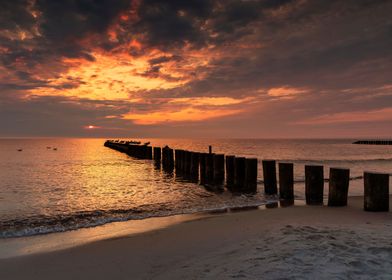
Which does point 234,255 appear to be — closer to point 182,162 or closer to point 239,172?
point 239,172

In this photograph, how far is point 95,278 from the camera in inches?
184

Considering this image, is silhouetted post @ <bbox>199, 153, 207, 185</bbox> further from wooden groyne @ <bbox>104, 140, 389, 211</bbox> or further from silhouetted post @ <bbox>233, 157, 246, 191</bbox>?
silhouetted post @ <bbox>233, 157, 246, 191</bbox>

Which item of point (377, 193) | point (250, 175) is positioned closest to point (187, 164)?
point (250, 175)

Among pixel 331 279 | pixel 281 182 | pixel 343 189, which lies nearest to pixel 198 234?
pixel 331 279

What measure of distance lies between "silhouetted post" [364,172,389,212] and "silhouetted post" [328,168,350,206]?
851 mm

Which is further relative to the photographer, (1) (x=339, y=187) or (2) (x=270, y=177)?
(2) (x=270, y=177)

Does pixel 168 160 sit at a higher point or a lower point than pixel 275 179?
lower

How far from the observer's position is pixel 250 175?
46.2 feet

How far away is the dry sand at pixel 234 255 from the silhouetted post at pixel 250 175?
614cm

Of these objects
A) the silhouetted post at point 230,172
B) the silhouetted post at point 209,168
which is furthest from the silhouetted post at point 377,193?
the silhouetted post at point 209,168

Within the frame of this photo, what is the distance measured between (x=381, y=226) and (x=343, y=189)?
2997mm

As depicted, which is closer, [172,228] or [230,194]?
[172,228]

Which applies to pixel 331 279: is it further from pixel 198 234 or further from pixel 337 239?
pixel 198 234

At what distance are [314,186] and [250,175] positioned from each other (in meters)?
3.86
